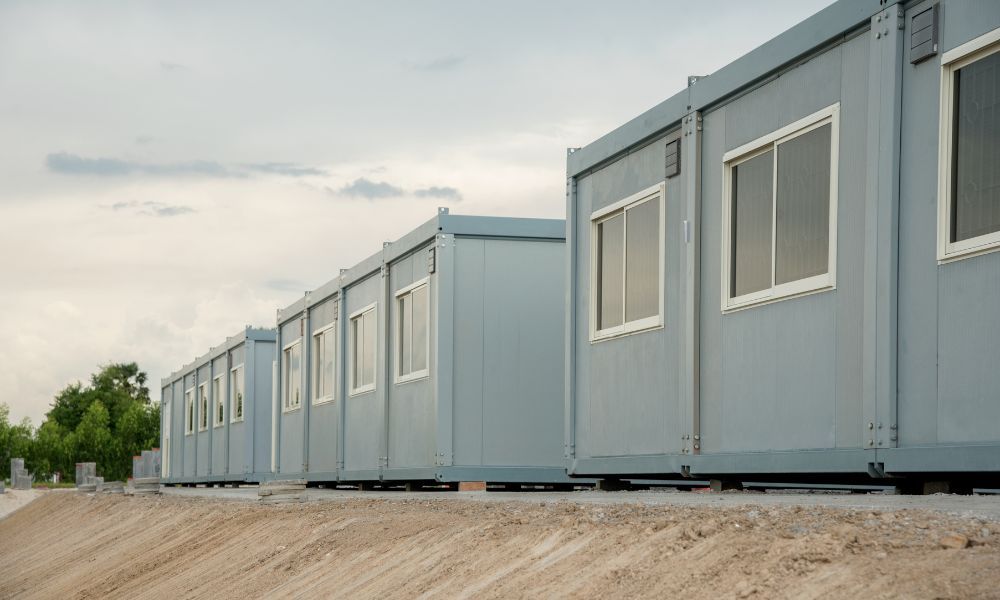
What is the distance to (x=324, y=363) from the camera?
70.5ft

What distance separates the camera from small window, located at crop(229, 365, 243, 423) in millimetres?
30164

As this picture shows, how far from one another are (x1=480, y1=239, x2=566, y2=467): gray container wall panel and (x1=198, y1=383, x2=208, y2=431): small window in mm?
20782

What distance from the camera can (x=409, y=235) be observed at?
16891mm

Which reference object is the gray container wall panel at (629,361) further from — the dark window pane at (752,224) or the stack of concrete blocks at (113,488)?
the stack of concrete blocks at (113,488)

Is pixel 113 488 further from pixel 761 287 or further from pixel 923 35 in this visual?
pixel 923 35

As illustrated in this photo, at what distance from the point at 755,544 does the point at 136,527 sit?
15.7 metres

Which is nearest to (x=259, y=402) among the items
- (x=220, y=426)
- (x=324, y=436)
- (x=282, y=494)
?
(x=220, y=426)

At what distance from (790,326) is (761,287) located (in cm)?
53

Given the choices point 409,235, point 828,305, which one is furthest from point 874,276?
point 409,235

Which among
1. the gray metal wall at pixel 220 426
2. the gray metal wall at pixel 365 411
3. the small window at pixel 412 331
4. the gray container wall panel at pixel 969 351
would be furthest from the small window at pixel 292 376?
the gray container wall panel at pixel 969 351

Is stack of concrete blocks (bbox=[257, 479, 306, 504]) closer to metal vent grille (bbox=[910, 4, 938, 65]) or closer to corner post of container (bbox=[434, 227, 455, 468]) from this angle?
corner post of container (bbox=[434, 227, 455, 468])

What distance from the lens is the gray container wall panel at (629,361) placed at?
10797 millimetres

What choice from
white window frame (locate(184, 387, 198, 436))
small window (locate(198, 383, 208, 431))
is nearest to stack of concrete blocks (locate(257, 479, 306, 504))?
small window (locate(198, 383, 208, 431))

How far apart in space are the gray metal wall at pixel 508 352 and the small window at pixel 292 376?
789 cm
